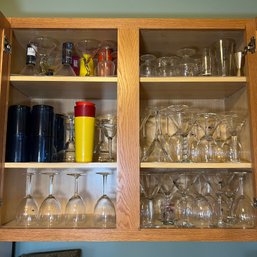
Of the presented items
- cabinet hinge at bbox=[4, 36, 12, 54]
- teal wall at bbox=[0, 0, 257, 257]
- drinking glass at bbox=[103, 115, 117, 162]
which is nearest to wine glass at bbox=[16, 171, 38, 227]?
drinking glass at bbox=[103, 115, 117, 162]

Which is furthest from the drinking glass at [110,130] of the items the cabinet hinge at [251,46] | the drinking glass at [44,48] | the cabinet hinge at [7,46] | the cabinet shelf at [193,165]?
the cabinet hinge at [251,46]

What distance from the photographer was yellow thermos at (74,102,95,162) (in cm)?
103

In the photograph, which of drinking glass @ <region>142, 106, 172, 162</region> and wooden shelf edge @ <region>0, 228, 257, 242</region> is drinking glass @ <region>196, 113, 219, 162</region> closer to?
drinking glass @ <region>142, 106, 172, 162</region>

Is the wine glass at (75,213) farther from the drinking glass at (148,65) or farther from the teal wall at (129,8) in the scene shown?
the teal wall at (129,8)

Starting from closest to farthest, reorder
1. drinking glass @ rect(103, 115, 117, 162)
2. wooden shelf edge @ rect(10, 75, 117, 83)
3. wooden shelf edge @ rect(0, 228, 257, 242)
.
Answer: wooden shelf edge @ rect(0, 228, 257, 242) < wooden shelf edge @ rect(10, 75, 117, 83) < drinking glass @ rect(103, 115, 117, 162)

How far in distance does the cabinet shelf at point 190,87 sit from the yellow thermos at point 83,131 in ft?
0.79

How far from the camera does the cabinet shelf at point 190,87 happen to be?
1.04 meters

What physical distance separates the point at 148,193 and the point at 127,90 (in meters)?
0.42

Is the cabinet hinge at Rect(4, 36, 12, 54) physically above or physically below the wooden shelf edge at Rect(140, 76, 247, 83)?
above

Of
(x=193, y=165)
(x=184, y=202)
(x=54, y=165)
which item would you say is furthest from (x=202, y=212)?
(x=54, y=165)

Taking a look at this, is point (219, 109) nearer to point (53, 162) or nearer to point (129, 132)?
point (129, 132)

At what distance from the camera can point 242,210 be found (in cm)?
103

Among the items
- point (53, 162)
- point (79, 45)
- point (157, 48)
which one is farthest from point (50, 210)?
point (157, 48)

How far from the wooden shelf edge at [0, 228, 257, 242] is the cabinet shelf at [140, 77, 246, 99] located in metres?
0.55
